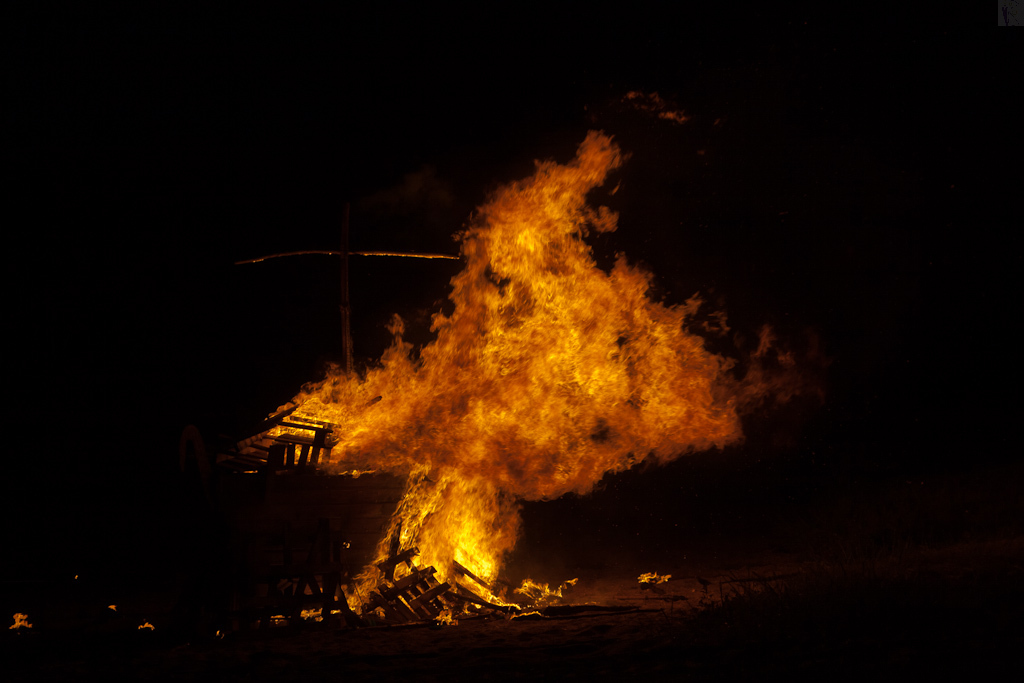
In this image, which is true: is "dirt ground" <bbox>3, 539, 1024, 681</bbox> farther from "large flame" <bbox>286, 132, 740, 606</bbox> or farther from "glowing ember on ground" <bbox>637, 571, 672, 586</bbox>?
"large flame" <bbox>286, 132, 740, 606</bbox>

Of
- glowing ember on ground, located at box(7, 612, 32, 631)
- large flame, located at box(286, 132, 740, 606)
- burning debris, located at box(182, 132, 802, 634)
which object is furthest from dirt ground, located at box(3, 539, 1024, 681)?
large flame, located at box(286, 132, 740, 606)

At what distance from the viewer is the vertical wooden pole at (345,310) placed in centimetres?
1129

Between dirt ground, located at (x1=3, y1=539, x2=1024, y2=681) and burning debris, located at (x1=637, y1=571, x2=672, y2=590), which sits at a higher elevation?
burning debris, located at (x1=637, y1=571, x2=672, y2=590)

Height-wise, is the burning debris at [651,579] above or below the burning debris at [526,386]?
below

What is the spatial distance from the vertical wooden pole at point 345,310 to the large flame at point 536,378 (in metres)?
0.52

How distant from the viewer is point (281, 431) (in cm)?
957

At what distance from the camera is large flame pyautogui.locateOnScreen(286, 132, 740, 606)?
35.3 ft

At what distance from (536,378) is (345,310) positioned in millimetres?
3215

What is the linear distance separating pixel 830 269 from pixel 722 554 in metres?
7.38

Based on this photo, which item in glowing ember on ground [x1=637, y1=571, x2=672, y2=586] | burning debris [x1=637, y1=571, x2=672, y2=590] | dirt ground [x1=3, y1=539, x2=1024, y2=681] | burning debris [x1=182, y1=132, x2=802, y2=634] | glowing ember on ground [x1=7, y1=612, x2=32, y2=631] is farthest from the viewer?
glowing ember on ground [x1=637, y1=571, x2=672, y2=586]

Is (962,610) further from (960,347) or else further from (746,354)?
(960,347)

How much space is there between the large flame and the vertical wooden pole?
518mm

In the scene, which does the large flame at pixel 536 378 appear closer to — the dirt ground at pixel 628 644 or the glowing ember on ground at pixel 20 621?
the dirt ground at pixel 628 644

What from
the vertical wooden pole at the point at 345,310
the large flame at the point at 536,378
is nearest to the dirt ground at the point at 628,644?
the large flame at the point at 536,378
